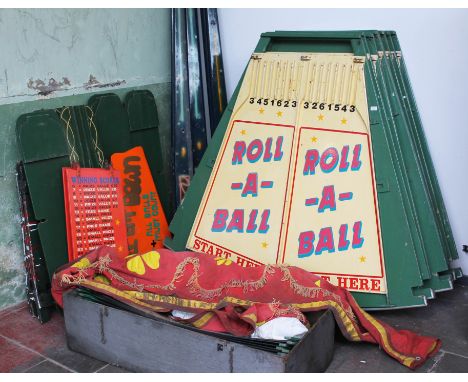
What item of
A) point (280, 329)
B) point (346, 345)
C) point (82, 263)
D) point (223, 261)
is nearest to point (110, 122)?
point (82, 263)

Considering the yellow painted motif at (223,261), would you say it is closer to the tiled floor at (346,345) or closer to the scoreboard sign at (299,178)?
the scoreboard sign at (299,178)

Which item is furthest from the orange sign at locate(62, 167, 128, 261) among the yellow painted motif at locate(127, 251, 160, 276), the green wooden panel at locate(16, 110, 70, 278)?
the yellow painted motif at locate(127, 251, 160, 276)

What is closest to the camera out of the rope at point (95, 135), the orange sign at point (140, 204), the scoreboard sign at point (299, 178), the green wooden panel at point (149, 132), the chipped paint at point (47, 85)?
the scoreboard sign at point (299, 178)

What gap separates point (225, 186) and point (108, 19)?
4.03 ft

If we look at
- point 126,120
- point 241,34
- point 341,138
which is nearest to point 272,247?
point 341,138

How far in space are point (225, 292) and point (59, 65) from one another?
159 cm

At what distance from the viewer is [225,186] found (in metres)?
3.72

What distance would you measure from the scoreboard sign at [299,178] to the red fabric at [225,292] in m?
0.26

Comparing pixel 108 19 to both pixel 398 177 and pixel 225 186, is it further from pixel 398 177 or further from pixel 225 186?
pixel 398 177

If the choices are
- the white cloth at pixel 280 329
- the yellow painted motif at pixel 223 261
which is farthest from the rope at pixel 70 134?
the white cloth at pixel 280 329

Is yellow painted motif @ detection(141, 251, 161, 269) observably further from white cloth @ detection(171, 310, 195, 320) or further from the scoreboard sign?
the scoreboard sign

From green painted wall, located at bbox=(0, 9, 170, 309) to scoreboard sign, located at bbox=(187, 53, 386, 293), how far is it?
0.81m

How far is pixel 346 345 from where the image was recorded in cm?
316

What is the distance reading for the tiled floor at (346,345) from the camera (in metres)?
3.01
